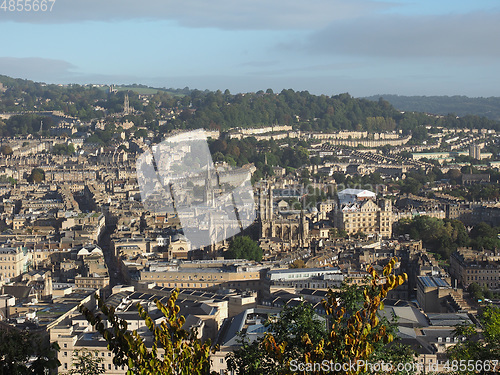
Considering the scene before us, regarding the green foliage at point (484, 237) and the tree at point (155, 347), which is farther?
the green foliage at point (484, 237)

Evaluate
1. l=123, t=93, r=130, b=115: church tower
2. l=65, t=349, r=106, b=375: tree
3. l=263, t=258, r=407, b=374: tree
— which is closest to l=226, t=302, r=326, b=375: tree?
l=65, t=349, r=106, b=375: tree

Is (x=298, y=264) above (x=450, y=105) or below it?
below

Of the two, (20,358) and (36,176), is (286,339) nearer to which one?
(20,358)

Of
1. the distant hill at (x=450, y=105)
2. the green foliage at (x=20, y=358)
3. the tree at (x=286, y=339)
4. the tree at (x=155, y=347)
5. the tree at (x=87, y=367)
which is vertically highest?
the tree at (x=155, y=347)

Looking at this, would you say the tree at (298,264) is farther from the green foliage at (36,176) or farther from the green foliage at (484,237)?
the green foliage at (36,176)

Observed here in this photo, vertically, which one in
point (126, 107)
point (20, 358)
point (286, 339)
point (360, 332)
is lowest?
point (286, 339)

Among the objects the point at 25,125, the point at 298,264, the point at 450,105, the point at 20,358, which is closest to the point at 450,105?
the point at 450,105

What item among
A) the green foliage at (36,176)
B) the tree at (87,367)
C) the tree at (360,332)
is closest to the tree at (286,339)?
the tree at (87,367)
